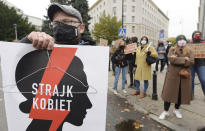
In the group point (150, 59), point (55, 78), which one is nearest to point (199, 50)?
point (150, 59)

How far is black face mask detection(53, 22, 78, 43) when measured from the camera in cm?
135

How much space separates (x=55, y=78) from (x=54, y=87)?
2.6 inches

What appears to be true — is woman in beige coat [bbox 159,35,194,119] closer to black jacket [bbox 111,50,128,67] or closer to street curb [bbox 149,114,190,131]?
street curb [bbox 149,114,190,131]

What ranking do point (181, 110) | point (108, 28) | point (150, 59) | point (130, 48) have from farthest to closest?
point (108, 28) < point (130, 48) < point (150, 59) < point (181, 110)

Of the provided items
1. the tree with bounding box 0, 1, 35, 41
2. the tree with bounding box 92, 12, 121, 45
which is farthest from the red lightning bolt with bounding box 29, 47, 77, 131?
the tree with bounding box 92, 12, 121, 45

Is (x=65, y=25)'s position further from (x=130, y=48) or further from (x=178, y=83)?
(x=130, y=48)

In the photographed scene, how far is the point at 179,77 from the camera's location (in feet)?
9.76

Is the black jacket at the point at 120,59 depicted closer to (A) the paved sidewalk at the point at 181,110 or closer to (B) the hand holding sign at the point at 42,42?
(A) the paved sidewalk at the point at 181,110

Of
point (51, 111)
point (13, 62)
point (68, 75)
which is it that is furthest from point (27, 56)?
point (51, 111)

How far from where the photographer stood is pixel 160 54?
907cm

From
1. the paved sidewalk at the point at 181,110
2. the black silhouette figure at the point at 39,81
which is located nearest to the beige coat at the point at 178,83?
the paved sidewalk at the point at 181,110

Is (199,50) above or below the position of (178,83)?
above

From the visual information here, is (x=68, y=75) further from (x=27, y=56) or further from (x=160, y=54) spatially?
(x=160, y=54)

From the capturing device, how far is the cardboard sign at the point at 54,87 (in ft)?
3.29
